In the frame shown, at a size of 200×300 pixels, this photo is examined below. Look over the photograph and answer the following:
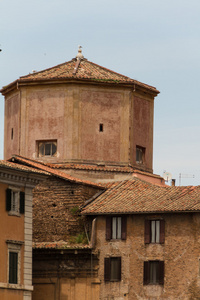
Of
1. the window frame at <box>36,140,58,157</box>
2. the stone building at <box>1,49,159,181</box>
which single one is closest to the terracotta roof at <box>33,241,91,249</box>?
the stone building at <box>1,49,159,181</box>

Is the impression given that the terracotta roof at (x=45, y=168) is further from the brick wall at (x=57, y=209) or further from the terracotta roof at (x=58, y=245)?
the terracotta roof at (x=58, y=245)

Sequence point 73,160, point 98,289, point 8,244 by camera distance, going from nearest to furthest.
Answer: point 8,244
point 98,289
point 73,160

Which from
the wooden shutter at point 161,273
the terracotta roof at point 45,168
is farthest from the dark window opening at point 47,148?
the wooden shutter at point 161,273

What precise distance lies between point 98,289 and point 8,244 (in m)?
7.25

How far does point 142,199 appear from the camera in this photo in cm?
5850

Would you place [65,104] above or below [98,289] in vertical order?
above

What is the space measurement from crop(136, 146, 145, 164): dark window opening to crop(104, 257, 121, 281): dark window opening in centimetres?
889

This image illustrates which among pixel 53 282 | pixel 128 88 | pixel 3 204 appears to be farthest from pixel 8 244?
pixel 128 88

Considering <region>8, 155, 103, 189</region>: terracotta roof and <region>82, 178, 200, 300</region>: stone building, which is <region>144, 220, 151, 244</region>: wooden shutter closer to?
<region>82, 178, 200, 300</region>: stone building

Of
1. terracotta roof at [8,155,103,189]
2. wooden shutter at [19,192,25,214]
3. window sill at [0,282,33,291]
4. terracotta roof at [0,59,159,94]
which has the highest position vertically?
terracotta roof at [0,59,159,94]

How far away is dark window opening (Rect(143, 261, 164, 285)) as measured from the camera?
5644cm

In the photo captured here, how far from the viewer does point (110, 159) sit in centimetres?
6350

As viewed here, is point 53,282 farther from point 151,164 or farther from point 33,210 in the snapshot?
point 151,164

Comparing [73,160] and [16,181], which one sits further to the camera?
[73,160]
